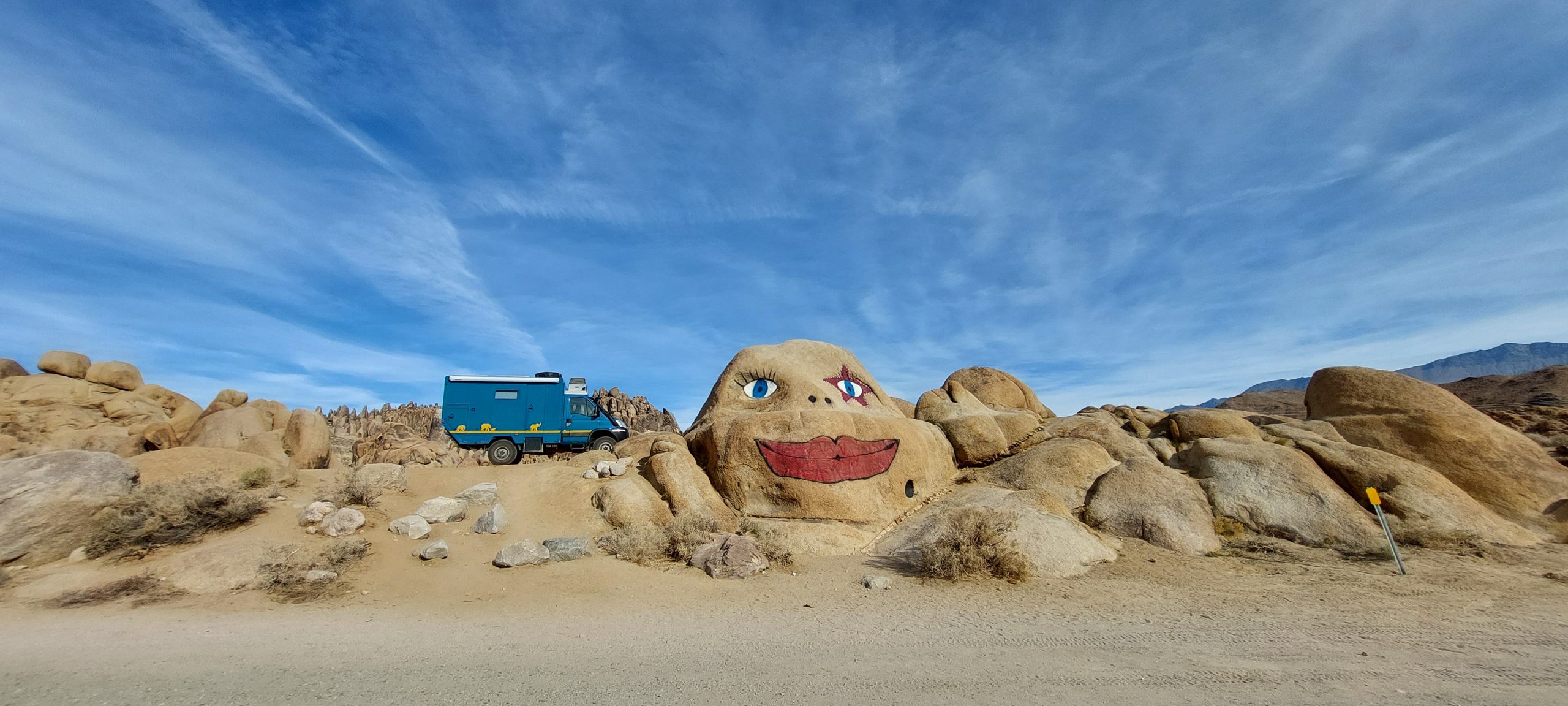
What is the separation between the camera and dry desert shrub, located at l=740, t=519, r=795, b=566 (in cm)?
1017

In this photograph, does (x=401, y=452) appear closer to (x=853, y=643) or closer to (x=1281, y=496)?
(x=853, y=643)

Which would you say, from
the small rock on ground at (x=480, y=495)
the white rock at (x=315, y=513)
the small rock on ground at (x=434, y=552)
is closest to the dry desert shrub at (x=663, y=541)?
the small rock on ground at (x=434, y=552)

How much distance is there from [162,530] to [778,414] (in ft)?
31.7

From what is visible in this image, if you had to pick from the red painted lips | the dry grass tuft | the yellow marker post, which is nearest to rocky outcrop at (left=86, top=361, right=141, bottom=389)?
the red painted lips

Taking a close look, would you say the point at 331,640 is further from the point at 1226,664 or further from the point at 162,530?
the point at 1226,664

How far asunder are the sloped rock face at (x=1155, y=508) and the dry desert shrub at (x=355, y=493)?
1315 cm

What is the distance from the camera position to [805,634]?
6809mm

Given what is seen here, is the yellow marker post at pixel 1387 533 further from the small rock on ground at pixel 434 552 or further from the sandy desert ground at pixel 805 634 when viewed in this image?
the small rock on ground at pixel 434 552

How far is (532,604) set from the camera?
27.1 ft

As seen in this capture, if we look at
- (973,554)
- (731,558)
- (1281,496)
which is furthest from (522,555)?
(1281,496)

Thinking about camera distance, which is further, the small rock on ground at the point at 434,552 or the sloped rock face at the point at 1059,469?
the sloped rock face at the point at 1059,469

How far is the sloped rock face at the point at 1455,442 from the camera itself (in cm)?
1156

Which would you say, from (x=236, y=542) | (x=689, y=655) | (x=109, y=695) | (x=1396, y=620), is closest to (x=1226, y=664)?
(x=1396, y=620)

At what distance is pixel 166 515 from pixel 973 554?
1188 centimetres
